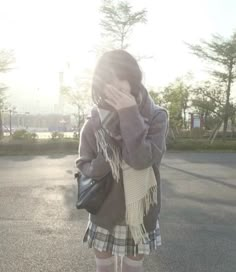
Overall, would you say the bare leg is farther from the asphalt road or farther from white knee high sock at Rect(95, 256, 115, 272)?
the asphalt road

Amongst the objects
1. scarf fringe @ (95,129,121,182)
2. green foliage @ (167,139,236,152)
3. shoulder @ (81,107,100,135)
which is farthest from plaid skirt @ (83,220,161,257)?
green foliage @ (167,139,236,152)

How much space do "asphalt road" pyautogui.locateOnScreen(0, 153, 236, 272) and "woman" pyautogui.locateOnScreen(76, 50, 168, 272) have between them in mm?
1373

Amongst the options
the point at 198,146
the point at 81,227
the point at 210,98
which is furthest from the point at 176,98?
the point at 81,227

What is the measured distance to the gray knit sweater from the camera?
5.83 feet

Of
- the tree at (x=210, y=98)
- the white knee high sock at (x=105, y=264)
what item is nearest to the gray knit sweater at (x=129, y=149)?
the white knee high sock at (x=105, y=264)

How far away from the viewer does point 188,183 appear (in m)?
7.87

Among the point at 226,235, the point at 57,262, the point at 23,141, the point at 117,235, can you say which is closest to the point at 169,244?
the point at 226,235

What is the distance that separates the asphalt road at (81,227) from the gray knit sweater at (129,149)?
1.43 meters

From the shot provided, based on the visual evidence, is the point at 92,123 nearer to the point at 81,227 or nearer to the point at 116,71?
the point at 116,71

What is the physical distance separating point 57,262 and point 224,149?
15648 mm

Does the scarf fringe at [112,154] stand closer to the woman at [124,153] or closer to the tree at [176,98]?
the woman at [124,153]

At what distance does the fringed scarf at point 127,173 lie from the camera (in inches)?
73.1

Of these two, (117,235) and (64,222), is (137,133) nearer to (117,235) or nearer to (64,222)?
(117,235)

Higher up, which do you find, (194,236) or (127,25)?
(127,25)
